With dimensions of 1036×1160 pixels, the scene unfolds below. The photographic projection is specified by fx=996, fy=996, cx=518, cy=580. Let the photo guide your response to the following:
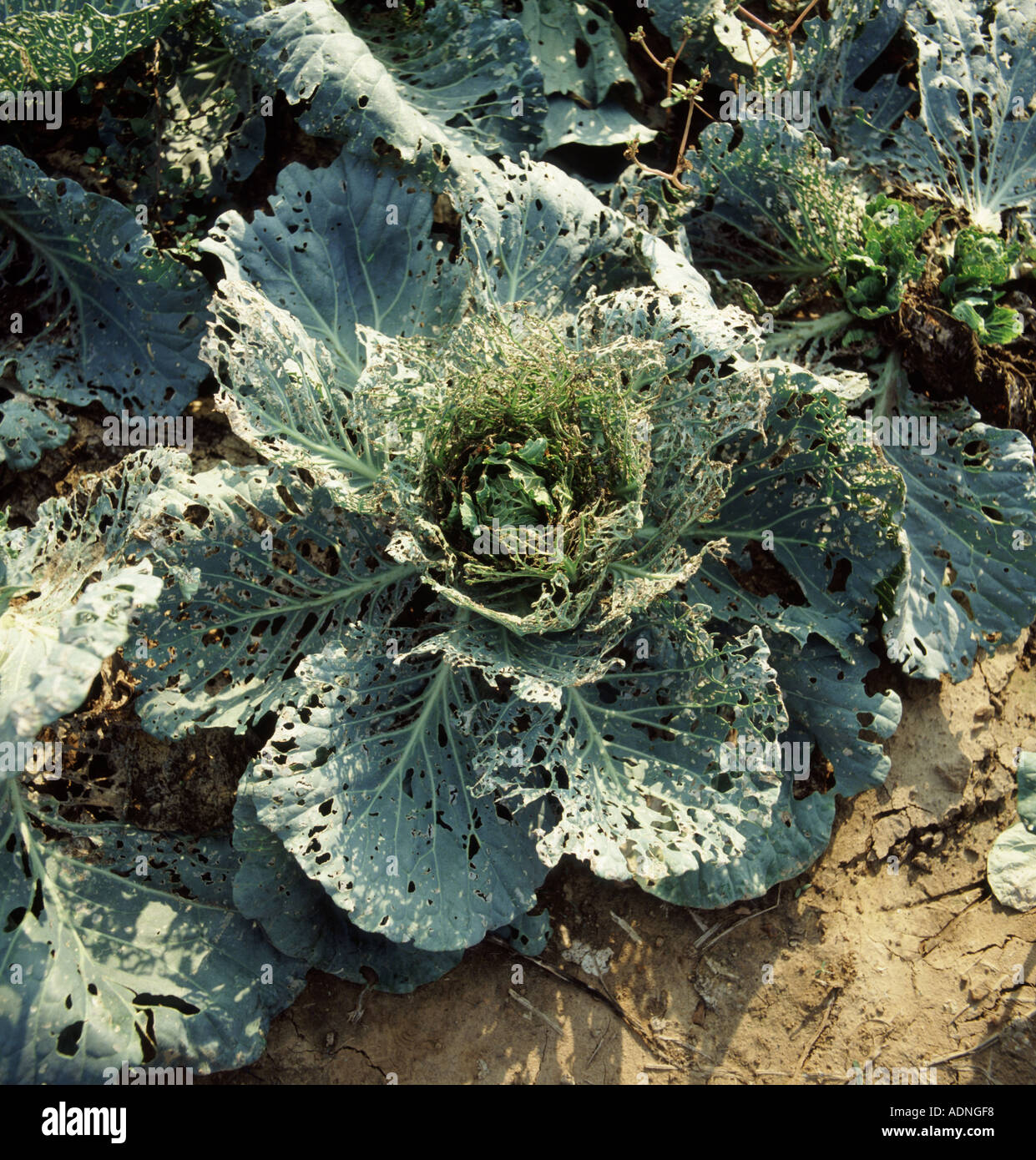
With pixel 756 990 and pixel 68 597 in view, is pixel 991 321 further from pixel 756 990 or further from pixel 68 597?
pixel 68 597

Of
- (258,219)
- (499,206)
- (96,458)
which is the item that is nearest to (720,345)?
(499,206)

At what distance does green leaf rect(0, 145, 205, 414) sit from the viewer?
12.5 ft

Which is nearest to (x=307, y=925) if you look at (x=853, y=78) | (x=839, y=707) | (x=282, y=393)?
(x=282, y=393)

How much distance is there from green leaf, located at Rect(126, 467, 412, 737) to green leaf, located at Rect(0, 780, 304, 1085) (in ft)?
1.95

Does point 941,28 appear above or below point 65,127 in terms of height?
above

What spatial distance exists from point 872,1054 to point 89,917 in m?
2.78

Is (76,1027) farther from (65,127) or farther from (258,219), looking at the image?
(65,127)

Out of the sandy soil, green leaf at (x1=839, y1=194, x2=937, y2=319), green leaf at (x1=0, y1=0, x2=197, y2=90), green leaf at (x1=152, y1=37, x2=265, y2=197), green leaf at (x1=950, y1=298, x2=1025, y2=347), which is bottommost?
the sandy soil

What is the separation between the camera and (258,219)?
3496 mm

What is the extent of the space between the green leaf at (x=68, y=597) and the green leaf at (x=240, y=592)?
16cm

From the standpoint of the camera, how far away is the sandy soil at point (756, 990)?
3.50 meters

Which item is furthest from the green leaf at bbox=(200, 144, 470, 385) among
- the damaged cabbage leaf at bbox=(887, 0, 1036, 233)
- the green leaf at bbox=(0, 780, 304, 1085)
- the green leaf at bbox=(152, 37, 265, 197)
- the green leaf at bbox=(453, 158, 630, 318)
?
the damaged cabbage leaf at bbox=(887, 0, 1036, 233)

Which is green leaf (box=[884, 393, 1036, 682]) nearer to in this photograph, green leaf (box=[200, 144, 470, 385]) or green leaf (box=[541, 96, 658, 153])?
green leaf (box=[541, 96, 658, 153])

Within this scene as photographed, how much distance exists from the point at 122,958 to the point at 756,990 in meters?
2.21
